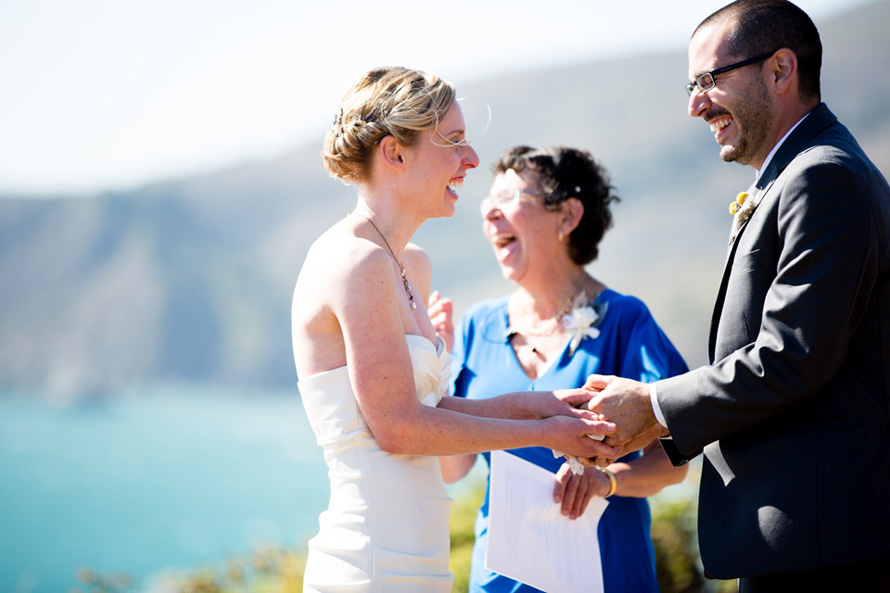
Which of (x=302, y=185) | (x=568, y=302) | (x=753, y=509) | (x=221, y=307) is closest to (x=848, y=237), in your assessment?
(x=753, y=509)

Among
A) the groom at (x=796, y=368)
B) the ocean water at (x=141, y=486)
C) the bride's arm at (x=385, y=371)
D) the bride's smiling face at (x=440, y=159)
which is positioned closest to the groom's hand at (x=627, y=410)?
the groom at (x=796, y=368)

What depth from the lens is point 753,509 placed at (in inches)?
98.5

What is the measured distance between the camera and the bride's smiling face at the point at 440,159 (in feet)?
9.34

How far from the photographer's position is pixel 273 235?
764 inches

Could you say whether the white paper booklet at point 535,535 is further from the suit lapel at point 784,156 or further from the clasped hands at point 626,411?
the suit lapel at point 784,156

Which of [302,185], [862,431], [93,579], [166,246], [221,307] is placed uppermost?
[302,185]

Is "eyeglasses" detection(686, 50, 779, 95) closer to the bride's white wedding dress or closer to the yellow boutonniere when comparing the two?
the yellow boutonniere

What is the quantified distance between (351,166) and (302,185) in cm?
1742

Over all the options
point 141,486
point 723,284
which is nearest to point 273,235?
point 141,486

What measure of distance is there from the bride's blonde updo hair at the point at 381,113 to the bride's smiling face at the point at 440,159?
1.3 inches

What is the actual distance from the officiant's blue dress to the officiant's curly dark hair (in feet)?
1.07

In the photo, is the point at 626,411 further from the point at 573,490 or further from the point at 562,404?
the point at 573,490

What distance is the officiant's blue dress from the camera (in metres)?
3.32

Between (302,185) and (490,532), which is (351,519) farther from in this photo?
(302,185)
